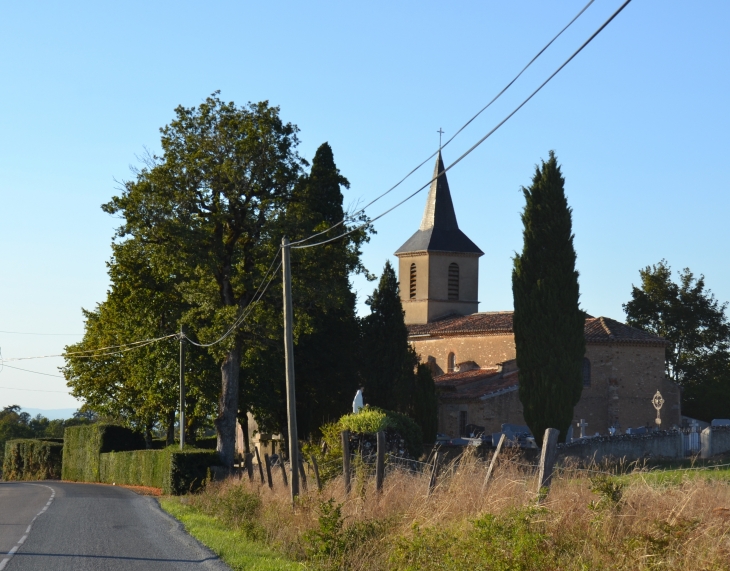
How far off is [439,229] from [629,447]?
33075 millimetres

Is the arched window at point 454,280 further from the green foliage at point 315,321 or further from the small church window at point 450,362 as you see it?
the green foliage at point 315,321

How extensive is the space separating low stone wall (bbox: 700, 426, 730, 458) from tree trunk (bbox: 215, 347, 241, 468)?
17.2 m

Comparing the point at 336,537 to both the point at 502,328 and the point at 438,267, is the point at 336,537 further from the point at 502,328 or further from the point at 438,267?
the point at 438,267

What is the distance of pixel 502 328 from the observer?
51.9 meters

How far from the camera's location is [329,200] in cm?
3809

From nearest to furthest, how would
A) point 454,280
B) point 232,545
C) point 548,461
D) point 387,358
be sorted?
1. point 548,461
2. point 232,545
3. point 387,358
4. point 454,280

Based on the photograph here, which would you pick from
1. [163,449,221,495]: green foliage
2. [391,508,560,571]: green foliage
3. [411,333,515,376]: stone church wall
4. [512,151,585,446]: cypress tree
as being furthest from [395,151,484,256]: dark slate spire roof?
[391,508,560,571]: green foliage

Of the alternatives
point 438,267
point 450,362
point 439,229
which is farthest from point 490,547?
point 439,229

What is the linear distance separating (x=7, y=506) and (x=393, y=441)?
11.0 metres

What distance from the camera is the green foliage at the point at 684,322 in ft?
212

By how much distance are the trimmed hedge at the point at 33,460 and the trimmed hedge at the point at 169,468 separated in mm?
17004

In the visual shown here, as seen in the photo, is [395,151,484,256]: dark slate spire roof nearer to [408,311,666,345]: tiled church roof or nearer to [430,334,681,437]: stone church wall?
[408,311,666,345]: tiled church roof

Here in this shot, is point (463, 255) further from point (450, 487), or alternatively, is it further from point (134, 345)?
point (450, 487)

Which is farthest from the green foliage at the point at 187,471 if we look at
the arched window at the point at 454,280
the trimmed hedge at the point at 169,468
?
the arched window at the point at 454,280
